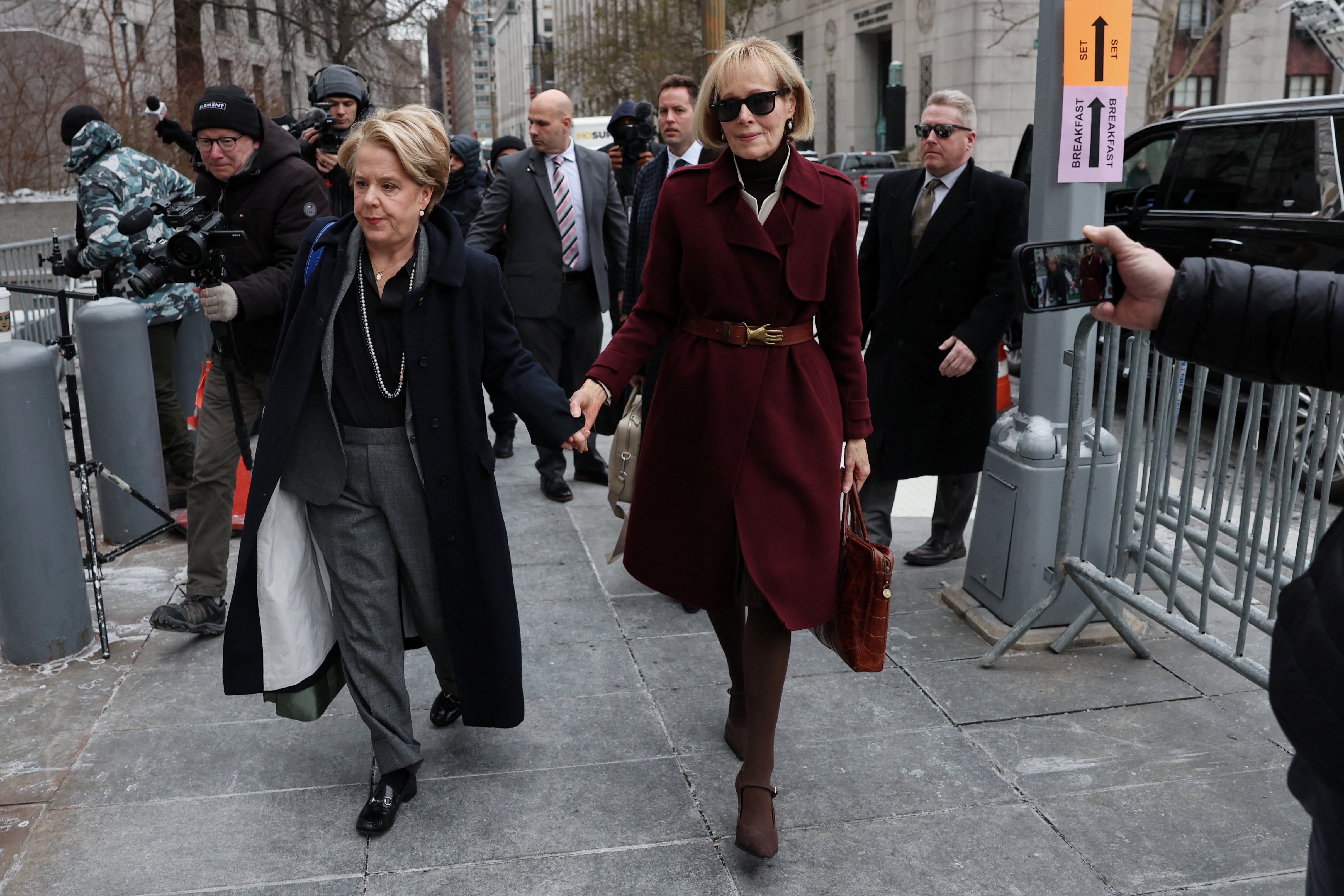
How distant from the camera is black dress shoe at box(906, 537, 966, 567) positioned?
5305 mm

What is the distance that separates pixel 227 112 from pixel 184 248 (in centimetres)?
79

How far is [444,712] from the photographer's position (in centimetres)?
380

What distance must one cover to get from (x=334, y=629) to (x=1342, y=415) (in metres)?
2.81

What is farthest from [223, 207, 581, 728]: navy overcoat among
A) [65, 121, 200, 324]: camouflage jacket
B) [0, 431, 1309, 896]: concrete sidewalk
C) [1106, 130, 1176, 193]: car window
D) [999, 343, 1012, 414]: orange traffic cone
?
[1106, 130, 1176, 193]: car window

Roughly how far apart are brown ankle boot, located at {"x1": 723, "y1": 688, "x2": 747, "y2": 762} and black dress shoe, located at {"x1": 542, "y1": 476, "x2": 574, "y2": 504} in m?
2.97

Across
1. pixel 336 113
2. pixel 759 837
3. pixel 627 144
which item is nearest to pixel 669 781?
pixel 759 837

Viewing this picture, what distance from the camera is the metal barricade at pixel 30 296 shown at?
30.5ft

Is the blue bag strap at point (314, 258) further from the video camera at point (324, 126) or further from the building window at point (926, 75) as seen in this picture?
the building window at point (926, 75)

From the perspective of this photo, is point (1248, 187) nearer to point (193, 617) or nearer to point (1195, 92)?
point (193, 617)

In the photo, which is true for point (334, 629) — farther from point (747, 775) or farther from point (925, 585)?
point (925, 585)

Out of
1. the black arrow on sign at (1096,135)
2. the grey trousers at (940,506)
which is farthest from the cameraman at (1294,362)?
the grey trousers at (940,506)

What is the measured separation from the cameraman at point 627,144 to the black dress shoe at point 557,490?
116 inches

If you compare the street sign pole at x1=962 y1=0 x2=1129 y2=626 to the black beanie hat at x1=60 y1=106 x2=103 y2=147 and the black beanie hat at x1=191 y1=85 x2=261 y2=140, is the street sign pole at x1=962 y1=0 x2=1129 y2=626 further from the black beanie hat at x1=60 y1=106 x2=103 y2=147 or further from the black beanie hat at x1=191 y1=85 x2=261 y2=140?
the black beanie hat at x1=60 y1=106 x2=103 y2=147

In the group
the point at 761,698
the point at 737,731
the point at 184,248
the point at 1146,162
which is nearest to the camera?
the point at 761,698
